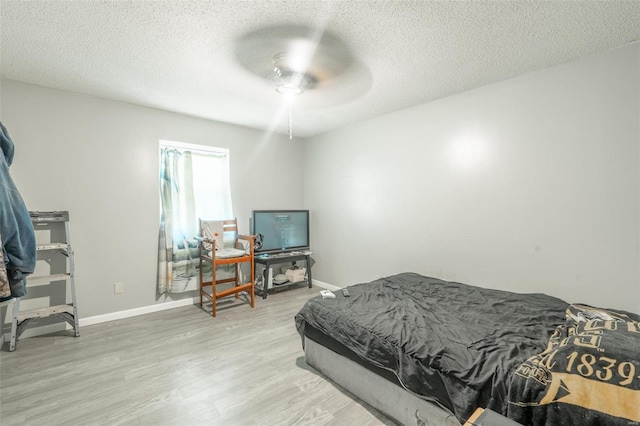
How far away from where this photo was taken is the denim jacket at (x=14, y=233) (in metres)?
1.20

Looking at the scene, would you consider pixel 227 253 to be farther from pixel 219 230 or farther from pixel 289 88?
pixel 289 88

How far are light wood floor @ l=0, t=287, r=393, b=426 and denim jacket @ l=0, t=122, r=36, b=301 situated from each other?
3.33 feet

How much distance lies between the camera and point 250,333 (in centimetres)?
284

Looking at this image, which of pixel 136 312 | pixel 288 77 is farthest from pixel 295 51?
pixel 136 312

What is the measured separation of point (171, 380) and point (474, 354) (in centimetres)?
203

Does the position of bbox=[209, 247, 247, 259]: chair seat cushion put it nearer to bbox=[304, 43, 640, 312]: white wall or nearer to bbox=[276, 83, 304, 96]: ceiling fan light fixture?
bbox=[304, 43, 640, 312]: white wall

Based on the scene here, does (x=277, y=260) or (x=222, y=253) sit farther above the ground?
(x=222, y=253)

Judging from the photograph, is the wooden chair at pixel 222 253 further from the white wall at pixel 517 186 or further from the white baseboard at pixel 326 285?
the white wall at pixel 517 186

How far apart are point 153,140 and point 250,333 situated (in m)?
2.50

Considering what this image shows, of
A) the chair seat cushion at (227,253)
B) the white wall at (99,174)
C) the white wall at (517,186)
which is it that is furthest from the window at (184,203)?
the white wall at (517,186)

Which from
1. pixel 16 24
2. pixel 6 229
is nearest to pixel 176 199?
pixel 16 24

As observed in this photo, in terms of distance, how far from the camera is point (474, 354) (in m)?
1.44

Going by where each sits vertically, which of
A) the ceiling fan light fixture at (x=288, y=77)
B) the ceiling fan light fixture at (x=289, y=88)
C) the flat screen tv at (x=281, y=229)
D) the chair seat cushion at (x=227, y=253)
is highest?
the ceiling fan light fixture at (x=288, y=77)

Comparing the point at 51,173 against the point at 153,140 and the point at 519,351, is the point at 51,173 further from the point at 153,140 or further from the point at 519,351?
the point at 519,351
